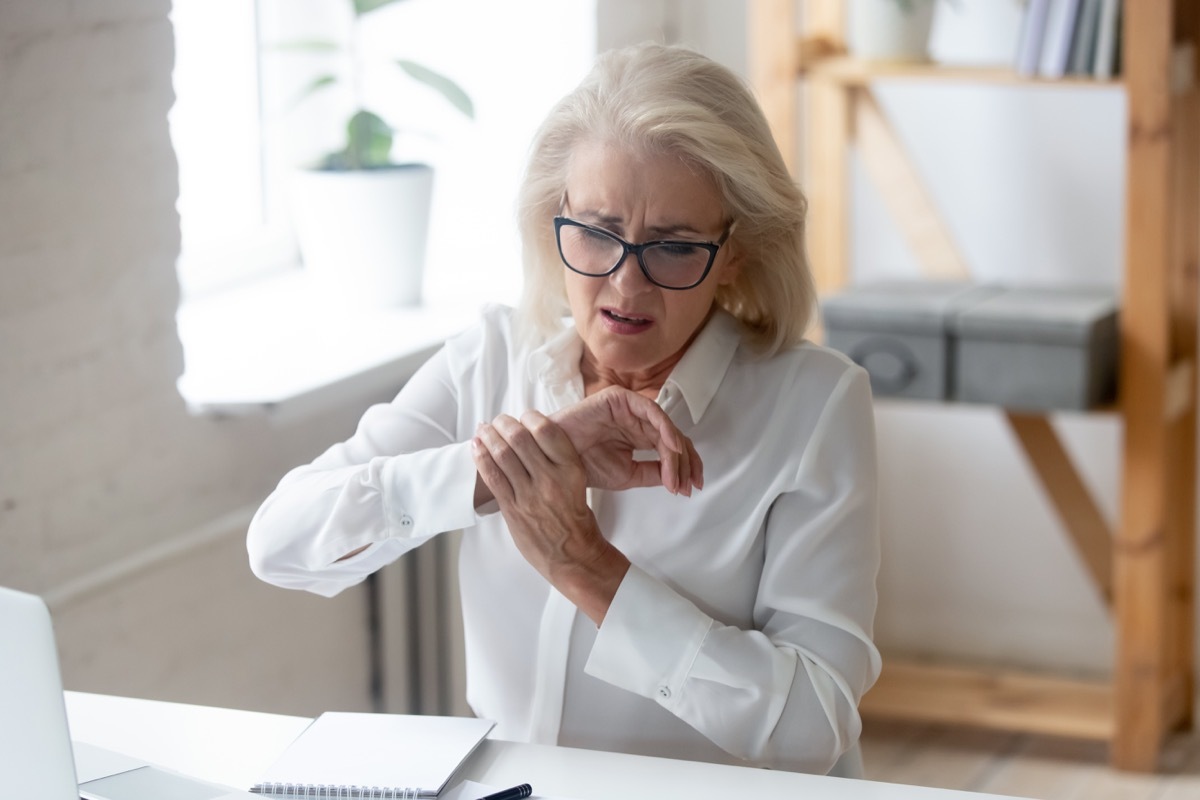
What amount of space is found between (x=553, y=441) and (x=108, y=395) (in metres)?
0.87

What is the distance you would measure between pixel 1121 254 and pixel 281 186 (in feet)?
5.88

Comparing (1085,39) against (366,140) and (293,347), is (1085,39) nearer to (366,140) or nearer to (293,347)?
(366,140)

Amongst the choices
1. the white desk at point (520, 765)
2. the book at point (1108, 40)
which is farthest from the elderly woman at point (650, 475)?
the book at point (1108, 40)

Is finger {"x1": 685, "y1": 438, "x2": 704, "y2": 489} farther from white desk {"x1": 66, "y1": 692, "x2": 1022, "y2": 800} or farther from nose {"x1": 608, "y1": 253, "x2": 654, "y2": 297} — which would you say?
white desk {"x1": 66, "y1": 692, "x2": 1022, "y2": 800}

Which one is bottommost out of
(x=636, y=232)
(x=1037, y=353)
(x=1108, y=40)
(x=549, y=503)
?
(x=1037, y=353)

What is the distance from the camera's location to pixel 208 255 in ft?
9.18

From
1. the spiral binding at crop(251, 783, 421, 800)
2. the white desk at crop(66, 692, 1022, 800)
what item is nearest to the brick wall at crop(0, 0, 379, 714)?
the white desk at crop(66, 692, 1022, 800)

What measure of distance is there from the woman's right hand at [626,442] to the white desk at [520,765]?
0.90 feet

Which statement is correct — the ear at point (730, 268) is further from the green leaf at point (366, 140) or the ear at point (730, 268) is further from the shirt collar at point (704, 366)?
the green leaf at point (366, 140)

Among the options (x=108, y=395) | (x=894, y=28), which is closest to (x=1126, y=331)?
(x=894, y=28)

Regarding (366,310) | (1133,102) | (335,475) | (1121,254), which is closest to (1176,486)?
(1121,254)

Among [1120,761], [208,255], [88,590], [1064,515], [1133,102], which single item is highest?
[1133,102]

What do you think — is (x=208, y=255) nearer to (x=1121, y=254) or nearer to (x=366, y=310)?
(x=366, y=310)

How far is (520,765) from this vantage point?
136 centimetres
